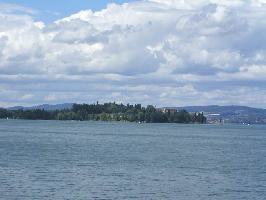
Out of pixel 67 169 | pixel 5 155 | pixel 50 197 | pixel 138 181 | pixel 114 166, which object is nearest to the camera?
pixel 50 197

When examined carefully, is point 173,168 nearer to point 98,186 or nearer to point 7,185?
point 98,186

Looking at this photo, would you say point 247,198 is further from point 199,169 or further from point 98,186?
point 199,169

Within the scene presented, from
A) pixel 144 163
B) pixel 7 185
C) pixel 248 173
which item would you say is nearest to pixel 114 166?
pixel 144 163

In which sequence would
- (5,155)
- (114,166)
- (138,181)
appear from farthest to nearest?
(5,155) → (114,166) → (138,181)

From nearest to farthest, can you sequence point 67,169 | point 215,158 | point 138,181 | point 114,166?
1. point 138,181
2. point 67,169
3. point 114,166
4. point 215,158

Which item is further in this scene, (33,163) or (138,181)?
(33,163)

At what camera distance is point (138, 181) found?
63.9 metres

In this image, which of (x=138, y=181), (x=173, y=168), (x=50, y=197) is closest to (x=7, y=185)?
(x=50, y=197)

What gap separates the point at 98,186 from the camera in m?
59.5

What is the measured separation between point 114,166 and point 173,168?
7.20 meters

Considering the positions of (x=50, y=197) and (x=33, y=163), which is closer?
(x=50, y=197)

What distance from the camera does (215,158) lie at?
9862cm

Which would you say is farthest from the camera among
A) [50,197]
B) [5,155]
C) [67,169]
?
[5,155]

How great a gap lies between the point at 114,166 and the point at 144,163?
614 centimetres
